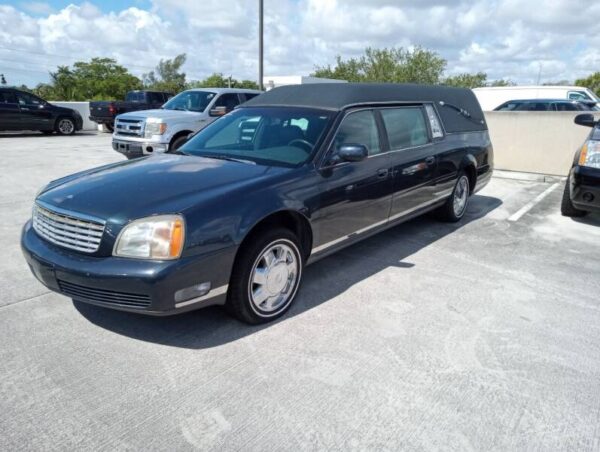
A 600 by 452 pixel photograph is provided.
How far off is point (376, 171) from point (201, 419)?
2.69 meters

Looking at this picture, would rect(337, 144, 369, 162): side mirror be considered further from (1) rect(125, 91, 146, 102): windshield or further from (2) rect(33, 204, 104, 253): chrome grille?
(1) rect(125, 91, 146, 102): windshield

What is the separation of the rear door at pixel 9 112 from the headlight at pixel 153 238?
1602 cm

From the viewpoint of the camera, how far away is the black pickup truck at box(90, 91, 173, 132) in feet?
61.3

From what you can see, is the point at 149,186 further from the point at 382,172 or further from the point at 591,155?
the point at 591,155

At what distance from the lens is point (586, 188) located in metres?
5.80

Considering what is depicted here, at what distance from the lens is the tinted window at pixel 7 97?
1561 centimetres

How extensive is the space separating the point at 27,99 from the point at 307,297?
16.5 m

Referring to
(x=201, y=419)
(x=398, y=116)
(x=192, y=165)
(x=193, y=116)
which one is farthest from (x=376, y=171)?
(x=193, y=116)

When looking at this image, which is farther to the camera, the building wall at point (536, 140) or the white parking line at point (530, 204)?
the building wall at point (536, 140)

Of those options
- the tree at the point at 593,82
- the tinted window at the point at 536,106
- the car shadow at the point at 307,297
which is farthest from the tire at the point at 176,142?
the tree at the point at 593,82

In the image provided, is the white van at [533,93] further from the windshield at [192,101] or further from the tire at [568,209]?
the tire at [568,209]

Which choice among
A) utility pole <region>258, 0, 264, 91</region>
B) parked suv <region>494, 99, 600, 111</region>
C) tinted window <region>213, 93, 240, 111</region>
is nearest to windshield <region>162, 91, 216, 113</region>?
tinted window <region>213, 93, 240, 111</region>

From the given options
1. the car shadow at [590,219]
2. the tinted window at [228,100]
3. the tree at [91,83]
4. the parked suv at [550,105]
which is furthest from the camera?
the tree at [91,83]

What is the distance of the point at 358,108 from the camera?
4203mm
